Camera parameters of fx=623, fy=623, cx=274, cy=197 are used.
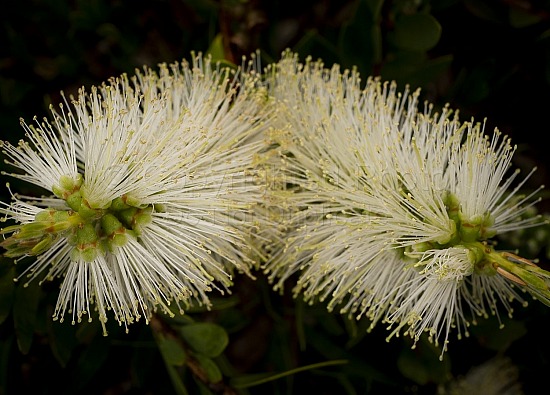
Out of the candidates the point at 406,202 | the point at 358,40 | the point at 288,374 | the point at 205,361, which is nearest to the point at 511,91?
the point at 358,40

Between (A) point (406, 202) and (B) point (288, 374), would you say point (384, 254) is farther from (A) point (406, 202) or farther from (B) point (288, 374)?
(B) point (288, 374)

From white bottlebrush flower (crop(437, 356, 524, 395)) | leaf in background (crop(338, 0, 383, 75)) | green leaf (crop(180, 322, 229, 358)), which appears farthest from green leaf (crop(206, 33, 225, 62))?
white bottlebrush flower (crop(437, 356, 524, 395))

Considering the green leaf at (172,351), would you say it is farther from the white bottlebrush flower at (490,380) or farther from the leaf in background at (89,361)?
the white bottlebrush flower at (490,380)

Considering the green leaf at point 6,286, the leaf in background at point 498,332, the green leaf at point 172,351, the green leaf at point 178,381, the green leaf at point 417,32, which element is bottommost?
the green leaf at point 178,381

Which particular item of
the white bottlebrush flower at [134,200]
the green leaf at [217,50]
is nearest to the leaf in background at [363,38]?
the green leaf at [217,50]

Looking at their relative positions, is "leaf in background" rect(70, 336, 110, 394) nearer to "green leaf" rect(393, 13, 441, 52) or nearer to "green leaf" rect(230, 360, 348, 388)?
"green leaf" rect(230, 360, 348, 388)

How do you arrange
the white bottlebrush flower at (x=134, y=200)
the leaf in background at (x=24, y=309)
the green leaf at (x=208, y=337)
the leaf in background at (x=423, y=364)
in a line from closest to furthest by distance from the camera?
the white bottlebrush flower at (x=134, y=200) < the leaf in background at (x=24, y=309) < the green leaf at (x=208, y=337) < the leaf in background at (x=423, y=364)

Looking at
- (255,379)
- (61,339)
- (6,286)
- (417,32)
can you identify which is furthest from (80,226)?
(417,32)
